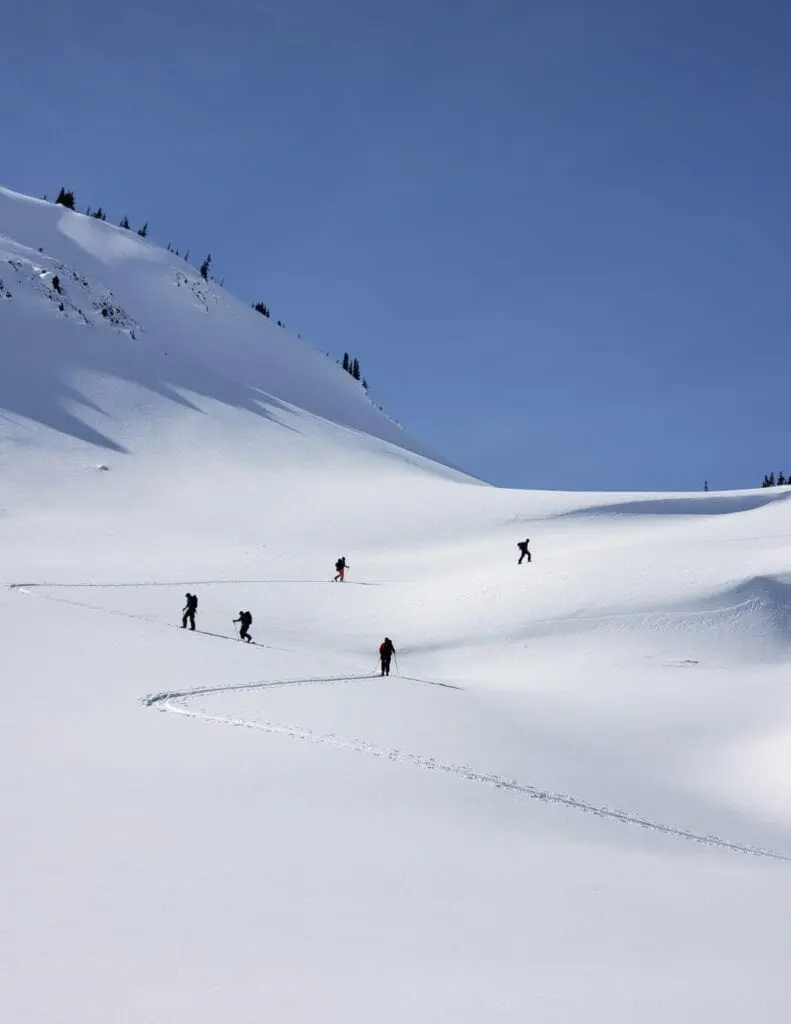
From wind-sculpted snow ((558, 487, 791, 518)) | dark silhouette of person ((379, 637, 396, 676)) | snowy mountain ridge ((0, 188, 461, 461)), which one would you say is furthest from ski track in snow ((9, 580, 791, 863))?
snowy mountain ridge ((0, 188, 461, 461))

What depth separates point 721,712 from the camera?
81.5 ft

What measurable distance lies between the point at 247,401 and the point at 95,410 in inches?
656

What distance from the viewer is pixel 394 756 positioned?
573 inches

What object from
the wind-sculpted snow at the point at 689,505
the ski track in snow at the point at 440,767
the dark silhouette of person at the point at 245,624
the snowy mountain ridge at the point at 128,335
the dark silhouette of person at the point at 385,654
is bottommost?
the ski track in snow at the point at 440,767

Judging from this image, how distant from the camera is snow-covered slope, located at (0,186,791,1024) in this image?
260 inches

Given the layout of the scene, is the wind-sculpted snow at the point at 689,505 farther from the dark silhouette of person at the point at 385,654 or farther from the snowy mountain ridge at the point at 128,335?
the snowy mountain ridge at the point at 128,335

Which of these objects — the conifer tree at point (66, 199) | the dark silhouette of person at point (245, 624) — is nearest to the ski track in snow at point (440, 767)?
the dark silhouette of person at point (245, 624)

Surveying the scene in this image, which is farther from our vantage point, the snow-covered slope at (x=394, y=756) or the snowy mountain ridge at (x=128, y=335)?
the snowy mountain ridge at (x=128, y=335)

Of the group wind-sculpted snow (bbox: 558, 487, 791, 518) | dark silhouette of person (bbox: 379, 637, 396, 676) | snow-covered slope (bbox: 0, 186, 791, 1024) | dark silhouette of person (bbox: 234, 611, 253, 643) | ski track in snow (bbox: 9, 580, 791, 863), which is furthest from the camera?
wind-sculpted snow (bbox: 558, 487, 791, 518)

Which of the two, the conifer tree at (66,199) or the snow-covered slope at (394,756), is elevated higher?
the conifer tree at (66,199)

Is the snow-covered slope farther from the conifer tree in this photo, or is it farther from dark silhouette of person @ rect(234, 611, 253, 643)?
the conifer tree

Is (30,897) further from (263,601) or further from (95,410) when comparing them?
(95,410)

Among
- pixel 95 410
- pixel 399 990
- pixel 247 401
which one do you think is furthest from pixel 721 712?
pixel 247 401

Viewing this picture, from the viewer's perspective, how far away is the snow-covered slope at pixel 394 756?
660 centimetres
